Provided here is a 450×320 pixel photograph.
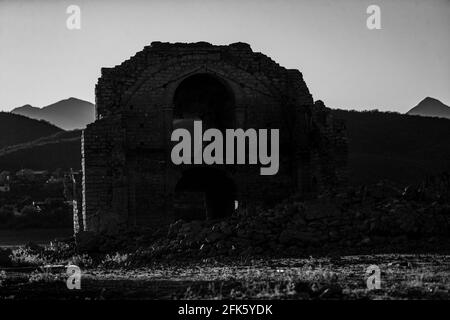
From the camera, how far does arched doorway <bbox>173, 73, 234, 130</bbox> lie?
22953 millimetres

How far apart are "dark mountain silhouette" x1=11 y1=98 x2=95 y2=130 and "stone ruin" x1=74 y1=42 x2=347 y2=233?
46106 millimetres

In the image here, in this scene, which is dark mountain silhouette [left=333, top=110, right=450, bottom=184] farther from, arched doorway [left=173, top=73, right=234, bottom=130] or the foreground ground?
the foreground ground

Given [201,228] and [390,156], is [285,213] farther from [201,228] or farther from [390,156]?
[390,156]

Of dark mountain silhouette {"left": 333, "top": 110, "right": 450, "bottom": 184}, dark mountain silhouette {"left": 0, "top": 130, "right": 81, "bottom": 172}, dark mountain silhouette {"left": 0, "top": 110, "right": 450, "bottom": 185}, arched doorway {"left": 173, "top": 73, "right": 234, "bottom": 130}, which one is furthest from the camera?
dark mountain silhouette {"left": 0, "top": 130, "right": 81, "bottom": 172}

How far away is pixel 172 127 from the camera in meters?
21.5

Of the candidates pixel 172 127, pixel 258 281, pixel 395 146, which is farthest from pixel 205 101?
Result: pixel 395 146

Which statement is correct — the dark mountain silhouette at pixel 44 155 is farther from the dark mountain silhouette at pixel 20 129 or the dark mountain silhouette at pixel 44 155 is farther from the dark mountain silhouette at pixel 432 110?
the dark mountain silhouette at pixel 432 110

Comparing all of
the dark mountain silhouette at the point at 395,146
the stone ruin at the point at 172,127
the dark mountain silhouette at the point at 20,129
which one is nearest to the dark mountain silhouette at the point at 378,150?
the dark mountain silhouette at the point at 395,146

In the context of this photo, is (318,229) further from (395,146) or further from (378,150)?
(395,146)

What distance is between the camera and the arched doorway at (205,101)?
75.3ft

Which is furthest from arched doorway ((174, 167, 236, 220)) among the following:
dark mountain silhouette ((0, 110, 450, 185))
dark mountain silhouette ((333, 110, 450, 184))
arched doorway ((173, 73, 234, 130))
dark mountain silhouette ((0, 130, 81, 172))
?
dark mountain silhouette ((0, 130, 81, 172))

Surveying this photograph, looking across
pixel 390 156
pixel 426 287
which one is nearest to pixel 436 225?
pixel 426 287

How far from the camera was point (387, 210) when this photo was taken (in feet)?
52.0

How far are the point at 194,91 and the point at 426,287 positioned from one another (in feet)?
49.5
